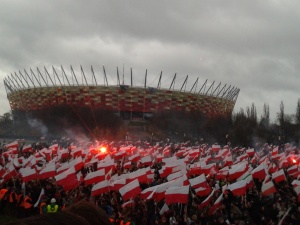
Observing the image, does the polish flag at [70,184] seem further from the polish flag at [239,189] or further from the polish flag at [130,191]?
the polish flag at [239,189]

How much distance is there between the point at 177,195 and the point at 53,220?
9486mm

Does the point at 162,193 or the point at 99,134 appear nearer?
the point at 162,193

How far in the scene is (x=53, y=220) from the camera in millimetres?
1303

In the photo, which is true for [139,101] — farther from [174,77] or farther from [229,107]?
[229,107]

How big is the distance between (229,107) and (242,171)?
340 feet

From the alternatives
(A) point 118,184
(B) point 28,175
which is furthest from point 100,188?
(B) point 28,175

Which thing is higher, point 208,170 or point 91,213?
point 91,213

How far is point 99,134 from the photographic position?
6719cm

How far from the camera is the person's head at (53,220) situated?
1.27 meters

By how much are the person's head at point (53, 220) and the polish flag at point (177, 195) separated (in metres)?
9.31

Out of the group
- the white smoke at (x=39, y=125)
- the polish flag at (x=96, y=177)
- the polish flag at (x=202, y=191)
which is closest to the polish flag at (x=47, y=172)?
the polish flag at (x=96, y=177)

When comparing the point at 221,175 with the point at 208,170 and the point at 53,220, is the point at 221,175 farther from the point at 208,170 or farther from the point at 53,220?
the point at 53,220

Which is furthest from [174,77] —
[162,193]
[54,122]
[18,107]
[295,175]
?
[162,193]

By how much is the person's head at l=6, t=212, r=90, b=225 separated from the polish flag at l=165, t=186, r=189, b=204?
9.31 m
